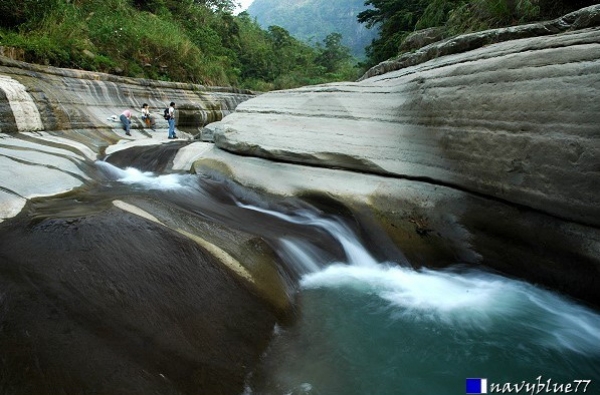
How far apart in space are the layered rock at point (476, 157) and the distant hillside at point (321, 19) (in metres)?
65.6

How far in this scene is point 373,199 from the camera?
450 cm

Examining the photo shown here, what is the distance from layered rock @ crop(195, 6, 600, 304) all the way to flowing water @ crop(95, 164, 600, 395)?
0.42 meters

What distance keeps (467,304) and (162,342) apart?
2788 millimetres

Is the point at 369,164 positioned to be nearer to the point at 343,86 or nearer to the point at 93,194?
the point at 343,86

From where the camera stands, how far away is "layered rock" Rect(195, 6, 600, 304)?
3.21m

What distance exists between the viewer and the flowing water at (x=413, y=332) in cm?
240

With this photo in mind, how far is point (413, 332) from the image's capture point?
2.94 metres

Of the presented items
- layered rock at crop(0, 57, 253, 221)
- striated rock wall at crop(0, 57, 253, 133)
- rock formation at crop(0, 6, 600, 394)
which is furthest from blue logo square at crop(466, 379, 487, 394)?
Result: striated rock wall at crop(0, 57, 253, 133)

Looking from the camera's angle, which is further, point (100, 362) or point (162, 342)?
point (162, 342)

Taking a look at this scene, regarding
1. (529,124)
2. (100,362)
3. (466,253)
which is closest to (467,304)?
(466,253)

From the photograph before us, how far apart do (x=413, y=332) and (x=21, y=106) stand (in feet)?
26.7

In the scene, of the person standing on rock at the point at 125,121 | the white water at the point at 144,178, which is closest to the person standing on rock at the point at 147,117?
the person standing on rock at the point at 125,121

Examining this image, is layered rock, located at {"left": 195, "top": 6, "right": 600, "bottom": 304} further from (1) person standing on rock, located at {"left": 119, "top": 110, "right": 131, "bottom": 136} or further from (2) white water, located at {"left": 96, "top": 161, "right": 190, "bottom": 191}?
(1) person standing on rock, located at {"left": 119, "top": 110, "right": 131, "bottom": 136}

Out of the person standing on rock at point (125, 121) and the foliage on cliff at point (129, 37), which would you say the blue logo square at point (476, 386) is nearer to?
the person standing on rock at point (125, 121)
